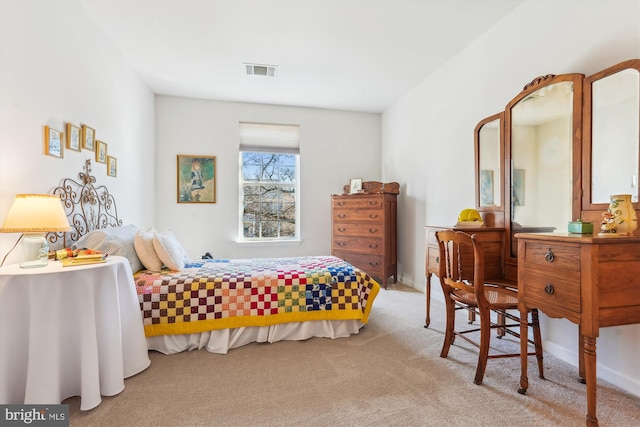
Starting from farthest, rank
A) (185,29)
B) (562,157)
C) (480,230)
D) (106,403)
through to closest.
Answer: (185,29), (480,230), (562,157), (106,403)

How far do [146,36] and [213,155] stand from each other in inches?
A: 78.8

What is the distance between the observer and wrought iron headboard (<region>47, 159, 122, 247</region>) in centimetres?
244

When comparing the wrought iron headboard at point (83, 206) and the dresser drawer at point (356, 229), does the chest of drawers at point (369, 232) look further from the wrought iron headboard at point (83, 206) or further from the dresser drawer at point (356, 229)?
the wrought iron headboard at point (83, 206)

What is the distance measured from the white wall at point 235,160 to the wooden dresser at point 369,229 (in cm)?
64

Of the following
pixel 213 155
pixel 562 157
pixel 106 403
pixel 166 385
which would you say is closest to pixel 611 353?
pixel 562 157

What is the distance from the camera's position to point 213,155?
16.2ft

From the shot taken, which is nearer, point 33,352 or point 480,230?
point 33,352

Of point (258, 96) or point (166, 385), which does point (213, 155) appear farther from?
point (166, 385)

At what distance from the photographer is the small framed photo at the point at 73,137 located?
2.51 meters

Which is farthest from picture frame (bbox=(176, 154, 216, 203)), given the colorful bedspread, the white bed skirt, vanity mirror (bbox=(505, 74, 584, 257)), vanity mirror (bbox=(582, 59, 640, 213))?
vanity mirror (bbox=(582, 59, 640, 213))

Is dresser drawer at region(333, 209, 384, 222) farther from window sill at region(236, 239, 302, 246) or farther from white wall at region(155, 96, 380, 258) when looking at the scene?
window sill at region(236, 239, 302, 246)

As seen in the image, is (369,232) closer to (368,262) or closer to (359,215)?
(359,215)

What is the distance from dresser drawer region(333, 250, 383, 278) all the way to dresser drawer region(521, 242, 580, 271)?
2616mm

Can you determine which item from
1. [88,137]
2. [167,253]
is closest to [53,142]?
[88,137]
